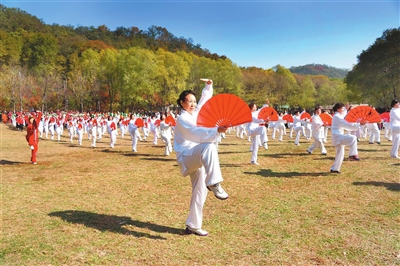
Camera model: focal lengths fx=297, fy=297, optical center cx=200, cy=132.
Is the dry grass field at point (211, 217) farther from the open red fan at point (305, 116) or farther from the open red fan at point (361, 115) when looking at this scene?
the open red fan at point (305, 116)

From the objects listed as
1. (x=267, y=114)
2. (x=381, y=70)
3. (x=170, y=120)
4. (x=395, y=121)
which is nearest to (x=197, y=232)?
(x=267, y=114)

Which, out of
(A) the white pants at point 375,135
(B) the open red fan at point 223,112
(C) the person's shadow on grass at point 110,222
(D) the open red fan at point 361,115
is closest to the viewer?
(B) the open red fan at point 223,112

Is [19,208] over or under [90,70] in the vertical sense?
under

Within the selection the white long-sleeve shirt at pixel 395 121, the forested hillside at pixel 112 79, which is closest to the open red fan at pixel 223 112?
the white long-sleeve shirt at pixel 395 121

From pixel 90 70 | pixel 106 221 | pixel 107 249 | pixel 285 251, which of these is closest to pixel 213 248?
pixel 285 251

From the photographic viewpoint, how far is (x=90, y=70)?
2083 inches

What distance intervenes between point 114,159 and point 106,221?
7764 mm

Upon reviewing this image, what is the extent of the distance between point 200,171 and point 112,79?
52898 millimetres

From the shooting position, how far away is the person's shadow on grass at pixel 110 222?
5.03 m

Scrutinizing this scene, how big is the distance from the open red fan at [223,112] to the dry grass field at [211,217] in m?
1.85

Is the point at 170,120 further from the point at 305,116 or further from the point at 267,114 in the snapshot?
the point at 305,116

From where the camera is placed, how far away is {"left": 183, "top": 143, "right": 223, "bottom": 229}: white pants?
4.29 meters

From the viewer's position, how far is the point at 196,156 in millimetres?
4453

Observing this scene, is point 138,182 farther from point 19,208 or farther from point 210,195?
Answer: point 19,208
